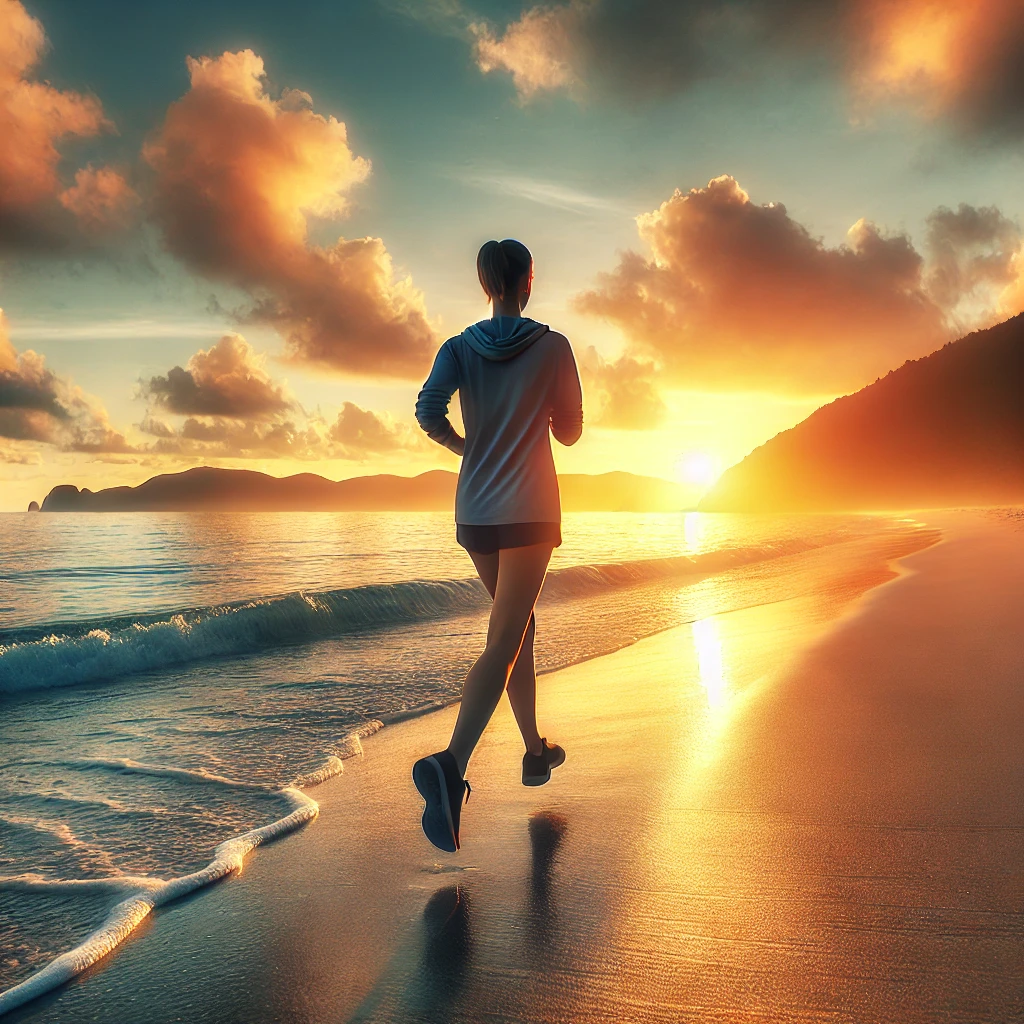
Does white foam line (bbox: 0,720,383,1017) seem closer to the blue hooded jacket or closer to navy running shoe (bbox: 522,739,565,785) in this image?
navy running shoe (bbox: 522,739,565,785)

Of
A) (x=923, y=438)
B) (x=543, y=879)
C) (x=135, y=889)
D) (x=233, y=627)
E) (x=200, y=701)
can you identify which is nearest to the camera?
(x=543, y=879)

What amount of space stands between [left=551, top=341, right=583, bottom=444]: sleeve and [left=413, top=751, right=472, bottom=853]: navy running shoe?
128 cm

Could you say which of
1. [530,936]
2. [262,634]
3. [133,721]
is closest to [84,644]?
[262,634]

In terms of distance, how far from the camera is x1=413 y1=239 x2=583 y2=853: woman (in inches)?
103

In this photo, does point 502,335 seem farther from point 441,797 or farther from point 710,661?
point 710,661

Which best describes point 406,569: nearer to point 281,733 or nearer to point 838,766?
point 281,733

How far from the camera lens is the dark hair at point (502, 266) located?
2.83 meters

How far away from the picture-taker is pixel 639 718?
415cm

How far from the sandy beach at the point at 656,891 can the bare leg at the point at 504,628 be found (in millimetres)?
498

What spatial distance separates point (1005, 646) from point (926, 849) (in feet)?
11.7

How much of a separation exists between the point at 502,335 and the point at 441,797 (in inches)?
65.9

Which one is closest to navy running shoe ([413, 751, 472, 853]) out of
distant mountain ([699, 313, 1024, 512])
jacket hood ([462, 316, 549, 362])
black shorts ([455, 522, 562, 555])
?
black shorts ([455, 522, 562, 555])

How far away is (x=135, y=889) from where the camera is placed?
243 cm

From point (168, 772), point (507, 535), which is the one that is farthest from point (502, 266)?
point (168, 772)
